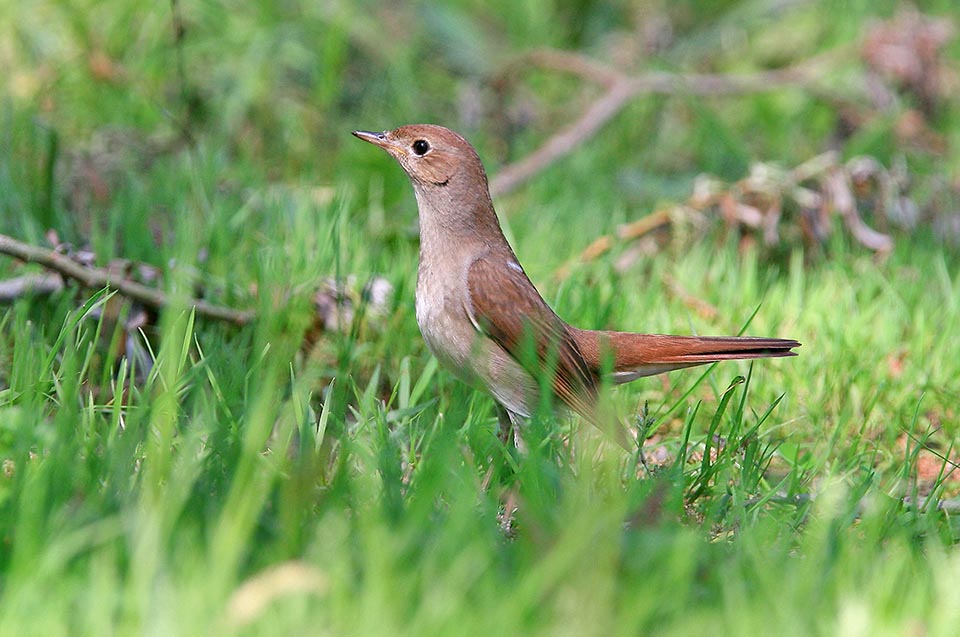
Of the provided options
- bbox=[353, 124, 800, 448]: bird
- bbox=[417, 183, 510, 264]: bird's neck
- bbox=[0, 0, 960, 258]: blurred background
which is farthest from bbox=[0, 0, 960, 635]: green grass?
bbox=[417, 183, 510, 264]: bird's neck

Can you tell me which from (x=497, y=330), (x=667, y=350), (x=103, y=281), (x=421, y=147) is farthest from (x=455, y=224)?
(x=103, y=281)

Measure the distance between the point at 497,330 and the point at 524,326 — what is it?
4.1 inches

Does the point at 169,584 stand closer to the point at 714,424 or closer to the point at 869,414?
the point at 714,424

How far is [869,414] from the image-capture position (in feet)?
13.7

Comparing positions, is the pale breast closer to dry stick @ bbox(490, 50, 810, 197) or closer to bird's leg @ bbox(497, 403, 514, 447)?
bird's leg @ bbox(497, 403, 514, 447)

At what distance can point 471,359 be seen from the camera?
3.88 m

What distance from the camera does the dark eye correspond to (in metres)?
4.50

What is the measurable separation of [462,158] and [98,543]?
2.33 meters

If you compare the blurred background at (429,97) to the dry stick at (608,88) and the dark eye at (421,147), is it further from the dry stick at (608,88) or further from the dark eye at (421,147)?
the dark eye at (421,147)

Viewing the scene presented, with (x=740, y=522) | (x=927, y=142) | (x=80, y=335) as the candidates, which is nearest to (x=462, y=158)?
(x=80, y=335)

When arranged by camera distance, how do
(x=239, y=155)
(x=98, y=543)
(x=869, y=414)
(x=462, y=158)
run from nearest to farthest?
(x=98, y=543) < (x=869, y=414) < (x=462, y=158) < (x=239, y=155)

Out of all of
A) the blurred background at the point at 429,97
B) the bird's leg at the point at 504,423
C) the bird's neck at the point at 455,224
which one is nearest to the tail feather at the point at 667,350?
the bird's leg at the point at 504,423

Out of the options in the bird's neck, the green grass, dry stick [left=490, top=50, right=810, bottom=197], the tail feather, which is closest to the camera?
the green grass

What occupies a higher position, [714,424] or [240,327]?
[714,424]
